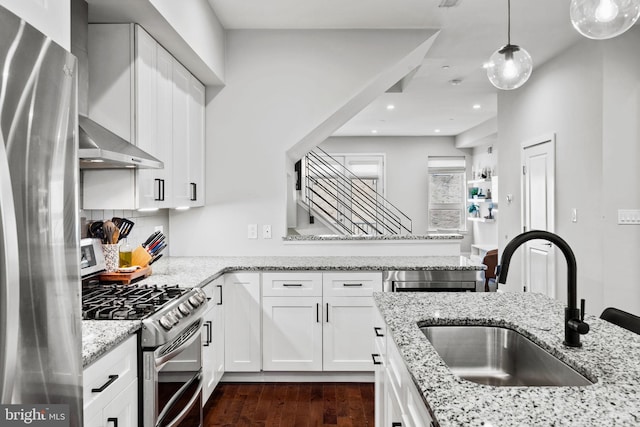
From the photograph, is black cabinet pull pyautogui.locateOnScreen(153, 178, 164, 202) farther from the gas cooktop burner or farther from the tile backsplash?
the gas cooktop burner

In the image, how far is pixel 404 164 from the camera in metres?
9.74

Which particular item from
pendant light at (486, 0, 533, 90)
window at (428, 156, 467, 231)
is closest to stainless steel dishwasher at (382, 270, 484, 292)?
pendant light at (486, 0, 533, 90)

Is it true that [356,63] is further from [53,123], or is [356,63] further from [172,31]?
[53,123]

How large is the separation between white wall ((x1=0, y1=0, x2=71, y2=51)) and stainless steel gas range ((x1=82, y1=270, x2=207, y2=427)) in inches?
41.0

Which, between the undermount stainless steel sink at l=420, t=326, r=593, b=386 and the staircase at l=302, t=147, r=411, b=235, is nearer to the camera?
the undermount stainless steel sink at l=420, t=326, r=593, b=386

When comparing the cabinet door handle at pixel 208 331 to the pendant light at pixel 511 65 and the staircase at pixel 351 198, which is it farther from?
the staircase at pixel 351 198

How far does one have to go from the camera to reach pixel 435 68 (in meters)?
4.85

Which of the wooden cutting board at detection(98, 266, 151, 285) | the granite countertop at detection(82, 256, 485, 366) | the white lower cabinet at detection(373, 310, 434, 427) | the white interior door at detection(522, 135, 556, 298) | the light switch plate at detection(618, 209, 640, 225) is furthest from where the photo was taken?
the white interior door at detection(522, 135, 556, 298)

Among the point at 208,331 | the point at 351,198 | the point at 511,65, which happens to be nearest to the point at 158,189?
the point at 208,331

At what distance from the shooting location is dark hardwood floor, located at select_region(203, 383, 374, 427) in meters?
2.70

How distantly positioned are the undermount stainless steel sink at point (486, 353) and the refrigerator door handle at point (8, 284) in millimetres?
1244

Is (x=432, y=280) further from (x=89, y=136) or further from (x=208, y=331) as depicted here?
(x=89, y=136)

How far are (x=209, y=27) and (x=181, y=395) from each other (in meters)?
2.50

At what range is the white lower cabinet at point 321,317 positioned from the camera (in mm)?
3176
